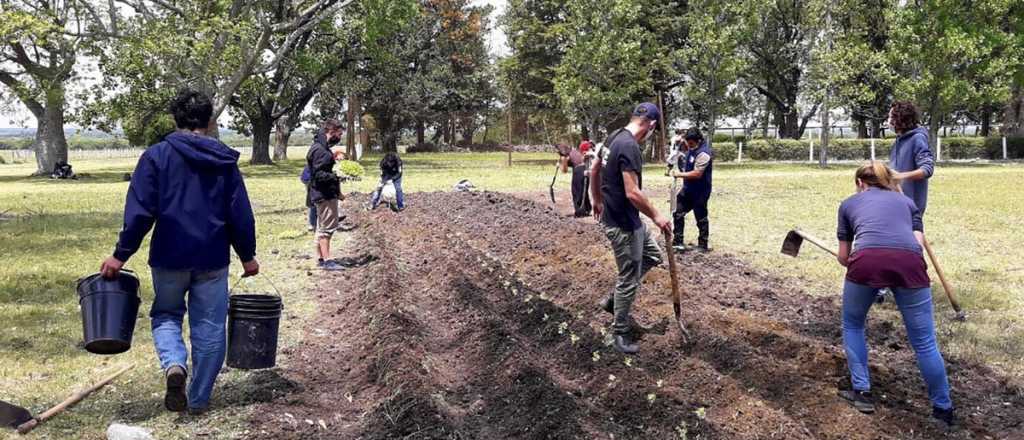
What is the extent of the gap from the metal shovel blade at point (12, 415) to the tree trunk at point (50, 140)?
104 feet

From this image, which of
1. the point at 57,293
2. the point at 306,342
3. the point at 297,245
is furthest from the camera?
the point at 297,245

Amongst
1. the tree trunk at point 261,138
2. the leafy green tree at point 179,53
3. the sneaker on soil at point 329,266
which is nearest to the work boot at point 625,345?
the sneaker on soil at point 329,266

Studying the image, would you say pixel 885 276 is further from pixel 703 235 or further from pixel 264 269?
pixel 264 269

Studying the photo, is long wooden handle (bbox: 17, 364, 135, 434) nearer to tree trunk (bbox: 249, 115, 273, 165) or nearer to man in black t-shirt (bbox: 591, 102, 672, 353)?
man in black t-shirt (bbox: 591, 102, 672, 353)

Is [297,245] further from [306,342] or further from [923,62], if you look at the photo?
[923,62]

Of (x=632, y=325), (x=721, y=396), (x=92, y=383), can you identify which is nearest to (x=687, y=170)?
(x=632, y=325)

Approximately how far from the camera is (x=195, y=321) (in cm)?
482

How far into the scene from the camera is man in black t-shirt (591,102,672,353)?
5.90 meters

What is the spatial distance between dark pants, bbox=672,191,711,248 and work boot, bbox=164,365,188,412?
6.79 m

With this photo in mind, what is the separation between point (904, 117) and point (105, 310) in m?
6.20

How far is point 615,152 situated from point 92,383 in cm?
405

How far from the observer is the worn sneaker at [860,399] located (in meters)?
4.85

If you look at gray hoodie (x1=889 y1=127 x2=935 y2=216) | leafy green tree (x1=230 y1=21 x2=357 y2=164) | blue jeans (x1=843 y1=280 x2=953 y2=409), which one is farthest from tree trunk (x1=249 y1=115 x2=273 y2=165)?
blue jeans (x1=843 y1=280 x2=953 y2=409)

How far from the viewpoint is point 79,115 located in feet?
100
